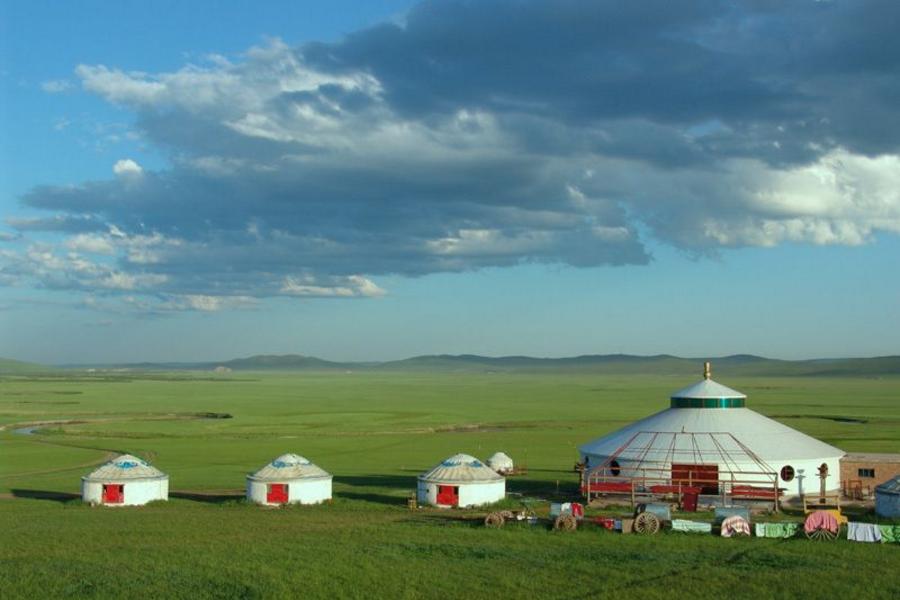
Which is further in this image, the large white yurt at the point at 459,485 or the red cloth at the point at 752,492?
the large white yurt at the point at 459,485

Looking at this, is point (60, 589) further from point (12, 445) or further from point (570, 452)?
A: point (12, 445)

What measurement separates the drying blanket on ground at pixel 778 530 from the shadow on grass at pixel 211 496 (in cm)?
2498

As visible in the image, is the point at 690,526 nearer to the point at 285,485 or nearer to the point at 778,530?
the point at 778,530

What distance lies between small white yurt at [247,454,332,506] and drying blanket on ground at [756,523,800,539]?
68.7ft

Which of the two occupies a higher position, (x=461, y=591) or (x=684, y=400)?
(x=684, y=400)

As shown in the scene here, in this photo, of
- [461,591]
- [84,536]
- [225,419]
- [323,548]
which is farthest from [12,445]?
[461,591]

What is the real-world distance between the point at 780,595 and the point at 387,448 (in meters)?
56.9

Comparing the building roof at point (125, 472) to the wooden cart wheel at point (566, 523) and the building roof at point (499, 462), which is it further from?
the wooden cart wheel at point (566, 523)

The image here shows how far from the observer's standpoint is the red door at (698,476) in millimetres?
44281

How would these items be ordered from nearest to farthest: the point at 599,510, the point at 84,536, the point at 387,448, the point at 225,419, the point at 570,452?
the point at 84,536 < the point at 599,510 < the point at 570,452 < the point at 387,448 < the point at 225,419

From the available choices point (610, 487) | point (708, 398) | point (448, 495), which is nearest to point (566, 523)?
point (610, 487)

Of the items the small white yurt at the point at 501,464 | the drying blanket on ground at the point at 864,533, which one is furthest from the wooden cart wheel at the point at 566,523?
the small white yurt at the point at 501,464

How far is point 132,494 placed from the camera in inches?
1844

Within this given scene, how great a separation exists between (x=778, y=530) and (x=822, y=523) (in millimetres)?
1612
